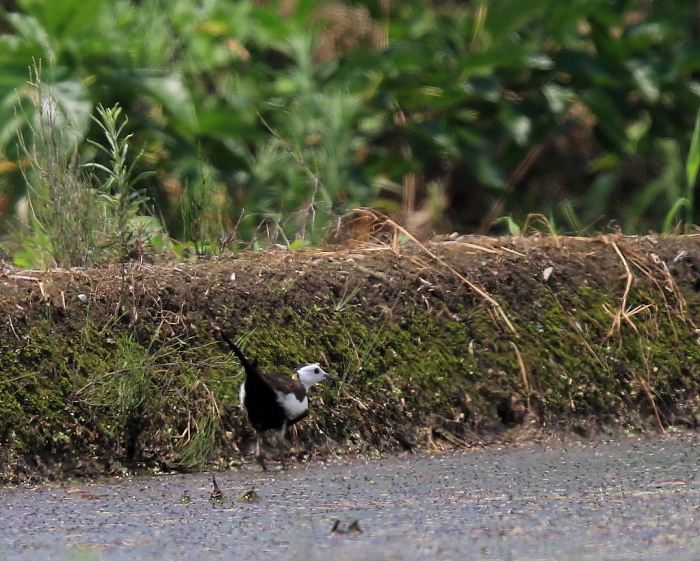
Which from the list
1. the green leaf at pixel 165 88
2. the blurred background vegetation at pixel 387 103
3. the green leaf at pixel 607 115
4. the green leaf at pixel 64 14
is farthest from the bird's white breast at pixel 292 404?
the green leaf at pixel 607 115

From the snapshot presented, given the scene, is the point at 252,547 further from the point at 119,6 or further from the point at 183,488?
the point at 119,6

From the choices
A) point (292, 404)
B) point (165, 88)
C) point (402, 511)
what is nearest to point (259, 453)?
point (292, 404)

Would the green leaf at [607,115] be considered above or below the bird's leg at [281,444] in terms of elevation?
above

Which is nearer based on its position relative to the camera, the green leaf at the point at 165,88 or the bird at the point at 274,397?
the bird at the point at 274,397

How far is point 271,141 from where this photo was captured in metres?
6.56

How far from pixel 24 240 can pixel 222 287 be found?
40.1 inches

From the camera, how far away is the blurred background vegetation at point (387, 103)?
603 centimetres

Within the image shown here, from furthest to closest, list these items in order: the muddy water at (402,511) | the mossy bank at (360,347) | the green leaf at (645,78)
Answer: the green leaf at (645,78)
the mossy bank at (360,347)
the muddy water at (402,511)

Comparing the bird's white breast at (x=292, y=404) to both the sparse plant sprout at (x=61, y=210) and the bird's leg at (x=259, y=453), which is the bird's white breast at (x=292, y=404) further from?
the sparse plant sprout at (x=61, y=210)

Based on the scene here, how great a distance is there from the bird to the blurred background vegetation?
1.68m

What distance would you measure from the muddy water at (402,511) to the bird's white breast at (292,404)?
0.69 feet

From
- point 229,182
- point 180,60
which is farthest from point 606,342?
point 180,60

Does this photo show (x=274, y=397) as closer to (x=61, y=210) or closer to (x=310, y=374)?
(x=310, y=374)

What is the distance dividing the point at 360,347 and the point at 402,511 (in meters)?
1.10
